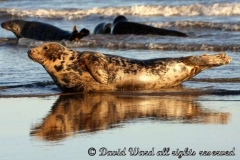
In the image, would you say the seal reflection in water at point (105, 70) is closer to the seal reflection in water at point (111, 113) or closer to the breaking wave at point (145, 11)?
the seal reflection in water at point (111, 113)

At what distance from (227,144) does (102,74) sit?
3322mm

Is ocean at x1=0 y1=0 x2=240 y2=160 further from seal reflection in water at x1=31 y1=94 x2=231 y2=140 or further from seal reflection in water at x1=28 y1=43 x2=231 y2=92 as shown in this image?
seal reflection in water at x1=28 y1=43 x2=231 y2=92

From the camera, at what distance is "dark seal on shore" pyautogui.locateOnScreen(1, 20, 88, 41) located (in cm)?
1703

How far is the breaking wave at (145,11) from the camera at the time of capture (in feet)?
72.3

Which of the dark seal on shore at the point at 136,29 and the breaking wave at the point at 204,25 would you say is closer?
the dark seal on shore at the point at 136,29

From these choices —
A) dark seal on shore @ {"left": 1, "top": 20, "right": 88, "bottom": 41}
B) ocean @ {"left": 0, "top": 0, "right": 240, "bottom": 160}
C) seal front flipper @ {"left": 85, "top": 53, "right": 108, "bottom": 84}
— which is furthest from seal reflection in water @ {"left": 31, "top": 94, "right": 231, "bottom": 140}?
dark seal on shore @ {"left": 1, "top": 20, "right": 88, "bottom": 41}

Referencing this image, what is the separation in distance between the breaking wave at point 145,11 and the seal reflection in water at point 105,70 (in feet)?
39.3

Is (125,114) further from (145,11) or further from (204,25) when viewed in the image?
(145,11)

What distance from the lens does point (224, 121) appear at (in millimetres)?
7012

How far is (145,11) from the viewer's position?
2355cm

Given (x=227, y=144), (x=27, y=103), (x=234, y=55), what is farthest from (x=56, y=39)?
(x=227, y=144)

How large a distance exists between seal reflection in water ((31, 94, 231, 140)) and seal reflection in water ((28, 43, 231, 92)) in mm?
344

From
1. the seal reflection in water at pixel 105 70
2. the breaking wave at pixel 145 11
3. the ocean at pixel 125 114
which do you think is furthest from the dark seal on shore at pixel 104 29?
the seal reflection in water at pixel 105 70

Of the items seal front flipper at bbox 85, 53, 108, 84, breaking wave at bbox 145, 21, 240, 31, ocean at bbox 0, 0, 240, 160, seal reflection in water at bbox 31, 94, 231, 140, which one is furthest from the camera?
breaking wave at bbox 145, 21, 240, 31
